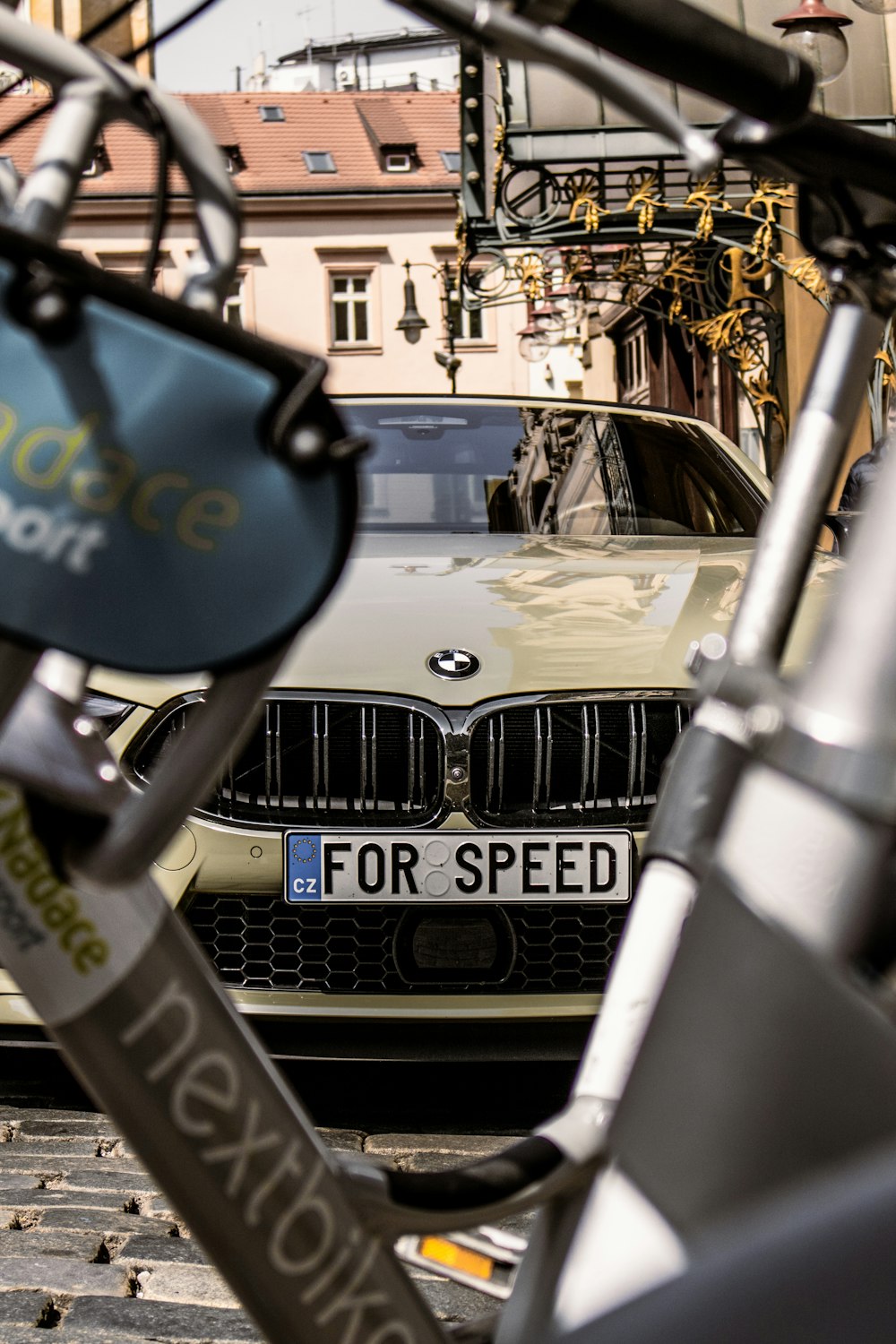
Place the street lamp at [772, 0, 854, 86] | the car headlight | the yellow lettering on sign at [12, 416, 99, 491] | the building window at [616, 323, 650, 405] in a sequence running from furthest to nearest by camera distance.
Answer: the building window at [616, 323, 650, 405] < the street lamp at [772, 0, 854, 86] < the car headlight < the yellow lettering on sign at [12, 416, 99, 491]

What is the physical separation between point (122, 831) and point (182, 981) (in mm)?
153

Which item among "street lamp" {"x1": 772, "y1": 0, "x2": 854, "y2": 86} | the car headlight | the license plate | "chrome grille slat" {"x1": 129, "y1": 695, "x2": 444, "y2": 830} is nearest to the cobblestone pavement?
the license plate

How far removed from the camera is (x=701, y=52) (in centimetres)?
97

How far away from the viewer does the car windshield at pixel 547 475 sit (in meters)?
4.68

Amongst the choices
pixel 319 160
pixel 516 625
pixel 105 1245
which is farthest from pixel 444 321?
pixel 319 160

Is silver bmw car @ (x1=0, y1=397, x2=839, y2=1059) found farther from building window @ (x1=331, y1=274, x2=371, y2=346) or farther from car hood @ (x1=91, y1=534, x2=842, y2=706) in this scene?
building window @ (x1=331, y1=274, x2=371, y2=346)

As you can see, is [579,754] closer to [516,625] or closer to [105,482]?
[516,625]

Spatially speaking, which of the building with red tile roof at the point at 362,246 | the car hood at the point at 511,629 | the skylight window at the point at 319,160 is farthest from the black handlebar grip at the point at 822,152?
the skylight window at the point at 319,160

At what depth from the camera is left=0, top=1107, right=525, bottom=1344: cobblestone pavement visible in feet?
7.32

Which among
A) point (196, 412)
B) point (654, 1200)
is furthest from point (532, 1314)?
point (196, 412)

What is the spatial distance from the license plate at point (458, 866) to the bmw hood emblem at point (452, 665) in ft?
1.08

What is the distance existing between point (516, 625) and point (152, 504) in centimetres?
253

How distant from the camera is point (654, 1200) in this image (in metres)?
0.91

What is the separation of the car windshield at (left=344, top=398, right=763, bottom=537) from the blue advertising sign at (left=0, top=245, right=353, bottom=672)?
145 inches
